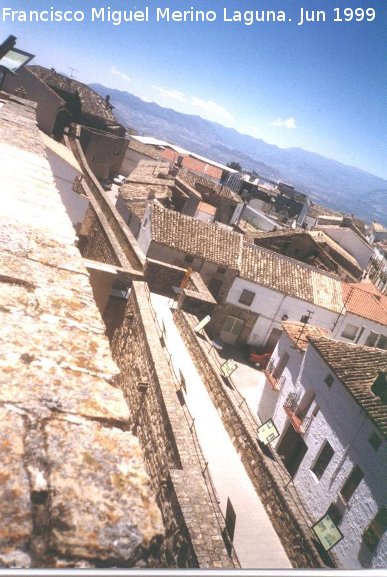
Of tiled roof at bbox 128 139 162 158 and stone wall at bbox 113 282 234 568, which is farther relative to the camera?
tiled roof at bbox 128 139 162 158

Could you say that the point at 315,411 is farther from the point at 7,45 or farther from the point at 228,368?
the point at 7,45

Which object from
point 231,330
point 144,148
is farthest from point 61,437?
point 144,148

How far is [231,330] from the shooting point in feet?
84.7


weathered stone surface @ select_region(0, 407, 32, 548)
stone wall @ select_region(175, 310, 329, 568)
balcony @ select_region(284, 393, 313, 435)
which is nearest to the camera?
weathered stone surface @ select_region(0, 407, 32, 548)

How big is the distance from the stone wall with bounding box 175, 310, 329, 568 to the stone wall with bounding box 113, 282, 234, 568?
191 centimetres

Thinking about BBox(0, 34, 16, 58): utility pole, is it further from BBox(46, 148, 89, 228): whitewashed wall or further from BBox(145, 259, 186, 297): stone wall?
BBox(145, 259, 186, 297): stone wall

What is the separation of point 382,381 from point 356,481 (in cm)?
298

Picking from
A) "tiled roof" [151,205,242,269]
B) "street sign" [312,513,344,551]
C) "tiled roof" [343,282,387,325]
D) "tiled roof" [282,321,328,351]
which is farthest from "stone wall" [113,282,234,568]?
"tiled roof" [343,282,387,325]

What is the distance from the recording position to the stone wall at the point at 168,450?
504 cm

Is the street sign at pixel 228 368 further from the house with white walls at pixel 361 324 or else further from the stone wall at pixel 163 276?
the house with white walls at pixel 361 324

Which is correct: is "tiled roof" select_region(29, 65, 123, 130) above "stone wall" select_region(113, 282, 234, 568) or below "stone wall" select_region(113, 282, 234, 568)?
above

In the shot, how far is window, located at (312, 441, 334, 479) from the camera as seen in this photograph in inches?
507

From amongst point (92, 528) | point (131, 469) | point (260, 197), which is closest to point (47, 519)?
point (92, 528)

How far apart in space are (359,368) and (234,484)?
6.96m
